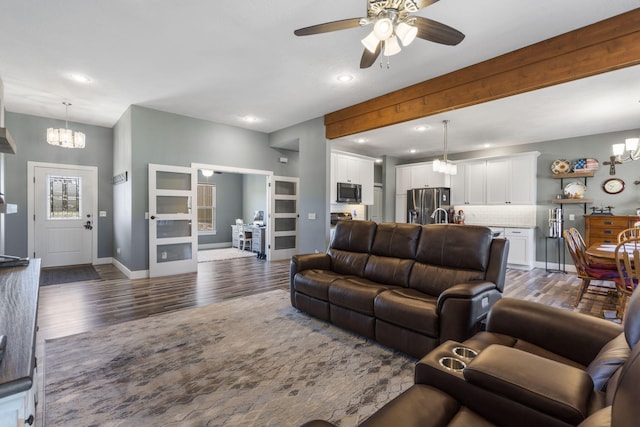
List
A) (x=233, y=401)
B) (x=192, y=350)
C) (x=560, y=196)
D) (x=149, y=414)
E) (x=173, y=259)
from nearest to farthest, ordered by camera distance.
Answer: (x=149, y=414)
(x=233, y=401)
(x=192, y=350)
(x=173, y=259)
(x=560, y=196)

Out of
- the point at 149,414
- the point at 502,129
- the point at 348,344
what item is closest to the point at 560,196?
the point at 502,129

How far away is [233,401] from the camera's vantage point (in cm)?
193

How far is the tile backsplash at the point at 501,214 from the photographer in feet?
22.2

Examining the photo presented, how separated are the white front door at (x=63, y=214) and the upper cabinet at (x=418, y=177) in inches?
290

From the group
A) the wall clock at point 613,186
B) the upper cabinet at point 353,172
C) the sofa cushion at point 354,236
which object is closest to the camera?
the sofa cushion at point 354,236

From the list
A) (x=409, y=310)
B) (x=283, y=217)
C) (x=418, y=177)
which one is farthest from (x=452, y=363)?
(x=418, y=177)

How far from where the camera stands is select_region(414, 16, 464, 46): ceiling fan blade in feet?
7.09

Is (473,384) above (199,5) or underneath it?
underneath

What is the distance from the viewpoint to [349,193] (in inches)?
268

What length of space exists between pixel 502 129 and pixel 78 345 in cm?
698

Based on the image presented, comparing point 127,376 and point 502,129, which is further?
point 502,129

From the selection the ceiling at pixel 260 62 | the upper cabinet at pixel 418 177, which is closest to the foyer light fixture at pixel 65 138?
the ceiling at pixel 260 62

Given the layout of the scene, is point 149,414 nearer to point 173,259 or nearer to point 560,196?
point 173,259

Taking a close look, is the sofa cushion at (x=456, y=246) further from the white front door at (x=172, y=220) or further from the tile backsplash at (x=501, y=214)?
the tile backsplash at (x=501, y=214)
